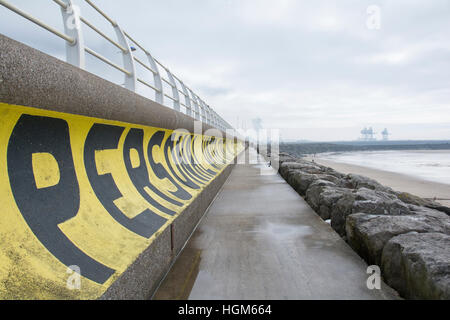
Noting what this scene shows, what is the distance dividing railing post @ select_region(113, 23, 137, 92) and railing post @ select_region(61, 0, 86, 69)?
3.45 ft

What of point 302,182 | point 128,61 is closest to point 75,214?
point 128,61

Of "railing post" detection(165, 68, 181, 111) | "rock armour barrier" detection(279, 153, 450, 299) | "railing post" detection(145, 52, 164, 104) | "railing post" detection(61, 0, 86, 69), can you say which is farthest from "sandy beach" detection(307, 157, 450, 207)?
"railing post" detection(61, 0, 86, 69)

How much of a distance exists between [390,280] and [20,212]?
305 cm

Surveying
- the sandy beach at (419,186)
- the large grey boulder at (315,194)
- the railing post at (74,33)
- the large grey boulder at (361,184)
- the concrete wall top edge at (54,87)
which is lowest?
the sandy beach at (419,186)

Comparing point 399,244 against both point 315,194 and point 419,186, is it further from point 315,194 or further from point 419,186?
point 419,186

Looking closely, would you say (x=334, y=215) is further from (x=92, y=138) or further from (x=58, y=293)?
(x=58, y=293)

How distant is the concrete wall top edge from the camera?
1346mm

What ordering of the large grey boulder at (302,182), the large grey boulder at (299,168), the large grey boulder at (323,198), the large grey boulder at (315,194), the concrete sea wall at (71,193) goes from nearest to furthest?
1. the concrete sea wall at (71,193)
2. the large grey boulder at (323,198)
3. the large grey boulder at (315,194)
4. the large grey boulder at (302,182)
5. the large grey boulder at (299,168)

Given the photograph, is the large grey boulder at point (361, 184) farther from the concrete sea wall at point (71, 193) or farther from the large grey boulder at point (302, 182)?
the concrete sea wall at point (71, 193)

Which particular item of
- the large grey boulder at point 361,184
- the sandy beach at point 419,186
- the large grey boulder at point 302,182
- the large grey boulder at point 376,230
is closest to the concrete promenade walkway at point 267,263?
the large grey boulder at point 376,230

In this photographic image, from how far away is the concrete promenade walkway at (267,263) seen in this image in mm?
2566

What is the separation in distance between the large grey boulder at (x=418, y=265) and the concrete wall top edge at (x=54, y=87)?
2820 mm

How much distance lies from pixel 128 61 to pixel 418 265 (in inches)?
139

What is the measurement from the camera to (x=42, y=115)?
192 cm
